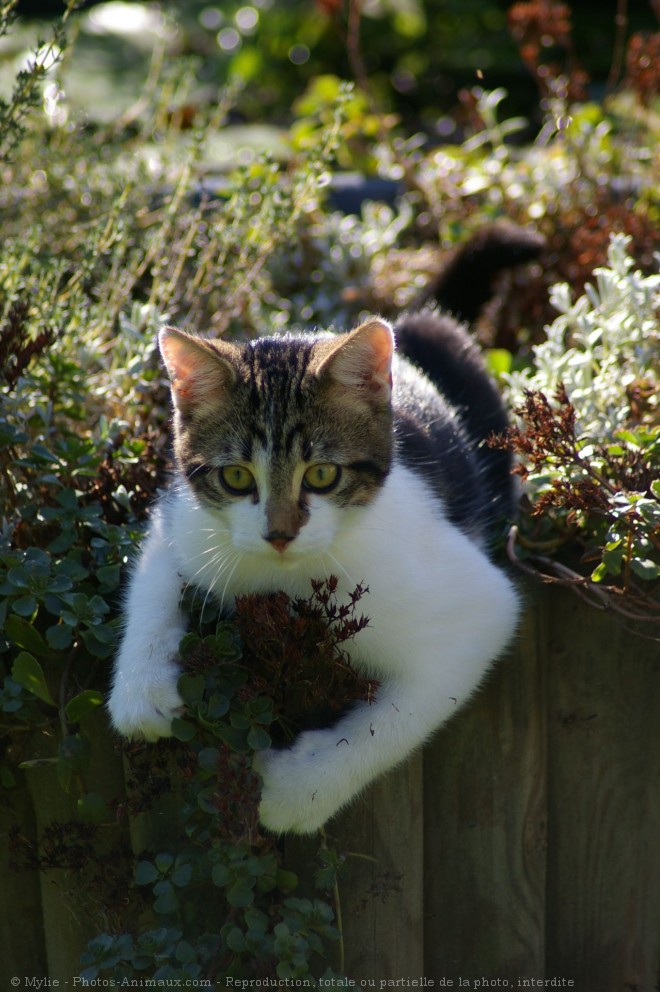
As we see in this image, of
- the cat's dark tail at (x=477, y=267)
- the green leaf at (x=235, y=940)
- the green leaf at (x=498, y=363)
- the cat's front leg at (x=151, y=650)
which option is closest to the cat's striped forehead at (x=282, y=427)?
the cat's front leg at (x=151, y=650)

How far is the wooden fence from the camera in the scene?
195 cm

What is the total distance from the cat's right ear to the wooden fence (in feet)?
2.28

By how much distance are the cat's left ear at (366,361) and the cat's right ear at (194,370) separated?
16 centimetres

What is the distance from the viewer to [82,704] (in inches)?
69.1

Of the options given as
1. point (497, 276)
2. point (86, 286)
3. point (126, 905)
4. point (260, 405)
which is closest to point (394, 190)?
point (497, 276)

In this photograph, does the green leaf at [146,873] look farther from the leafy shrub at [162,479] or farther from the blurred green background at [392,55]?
Result: the blurred green background at [392,55]

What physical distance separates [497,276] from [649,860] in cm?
155

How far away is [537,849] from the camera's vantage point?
2.04 metres

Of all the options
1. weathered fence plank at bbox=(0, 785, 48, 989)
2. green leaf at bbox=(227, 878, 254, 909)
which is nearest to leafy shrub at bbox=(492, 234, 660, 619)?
green leaf at bbox=(227, 878, 254, 909)

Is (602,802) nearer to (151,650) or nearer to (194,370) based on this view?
(151,650)

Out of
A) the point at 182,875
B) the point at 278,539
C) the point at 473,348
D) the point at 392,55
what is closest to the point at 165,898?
the point at 182,875

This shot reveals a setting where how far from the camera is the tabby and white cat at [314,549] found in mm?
1708

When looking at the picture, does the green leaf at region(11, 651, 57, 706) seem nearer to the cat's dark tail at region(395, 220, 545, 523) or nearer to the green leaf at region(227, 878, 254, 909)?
the green leaf at region(227, 878, 254, 909)

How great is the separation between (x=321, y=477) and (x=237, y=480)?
138 millimetres
